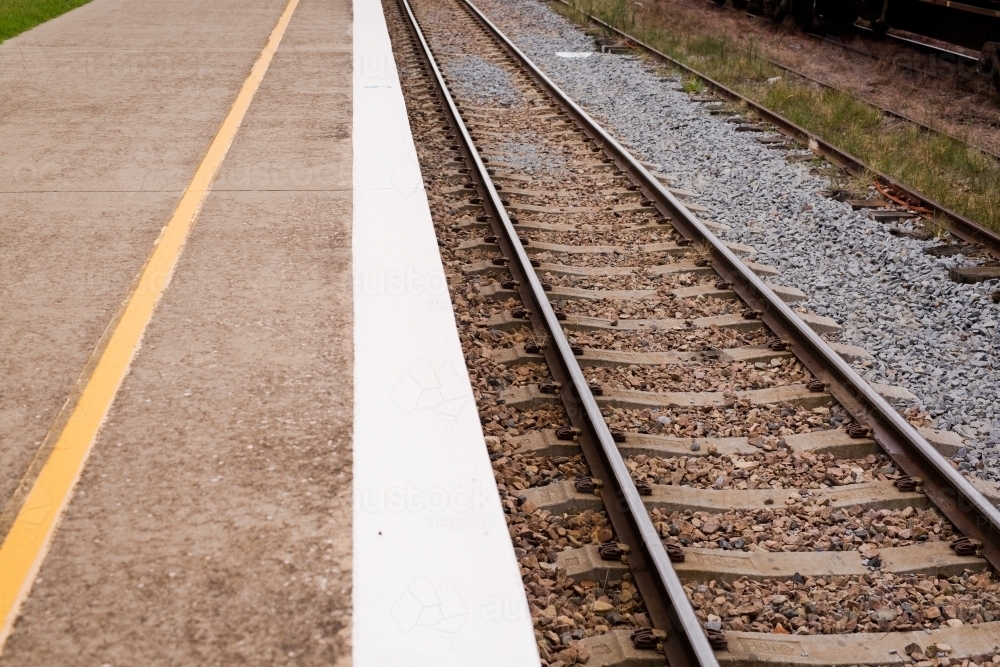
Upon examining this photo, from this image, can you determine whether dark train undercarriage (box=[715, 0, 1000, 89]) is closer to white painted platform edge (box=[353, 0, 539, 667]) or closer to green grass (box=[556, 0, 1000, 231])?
green grass (box=[556, 0, 1000, 231])

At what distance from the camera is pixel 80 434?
13.9ft

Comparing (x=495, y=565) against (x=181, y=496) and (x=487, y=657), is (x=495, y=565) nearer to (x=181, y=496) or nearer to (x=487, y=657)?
(x=487, y=657)

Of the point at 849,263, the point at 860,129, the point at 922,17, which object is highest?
the point at 922,17

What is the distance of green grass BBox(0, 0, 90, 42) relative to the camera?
15.8 metres

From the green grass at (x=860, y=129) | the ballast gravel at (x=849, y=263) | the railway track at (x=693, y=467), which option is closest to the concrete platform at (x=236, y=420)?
the railway track at (x=693, y=467)

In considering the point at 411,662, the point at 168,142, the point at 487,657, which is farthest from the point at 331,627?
the point at 168,142

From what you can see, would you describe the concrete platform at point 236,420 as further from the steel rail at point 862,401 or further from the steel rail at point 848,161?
the steel rail at point 848,161

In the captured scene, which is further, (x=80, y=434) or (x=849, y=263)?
(x=849, y=263)

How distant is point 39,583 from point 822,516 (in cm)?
301

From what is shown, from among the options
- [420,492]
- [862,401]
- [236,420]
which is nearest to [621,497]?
[420,492]

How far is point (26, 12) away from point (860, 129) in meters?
14.5

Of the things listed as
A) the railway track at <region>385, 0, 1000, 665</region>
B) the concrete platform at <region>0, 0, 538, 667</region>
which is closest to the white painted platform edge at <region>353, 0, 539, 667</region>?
the concrete platform at <region>0, 0, 538, 667</region>

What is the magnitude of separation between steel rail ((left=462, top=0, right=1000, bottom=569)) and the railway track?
12mm

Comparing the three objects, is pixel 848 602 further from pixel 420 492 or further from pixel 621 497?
pixel 420 492
